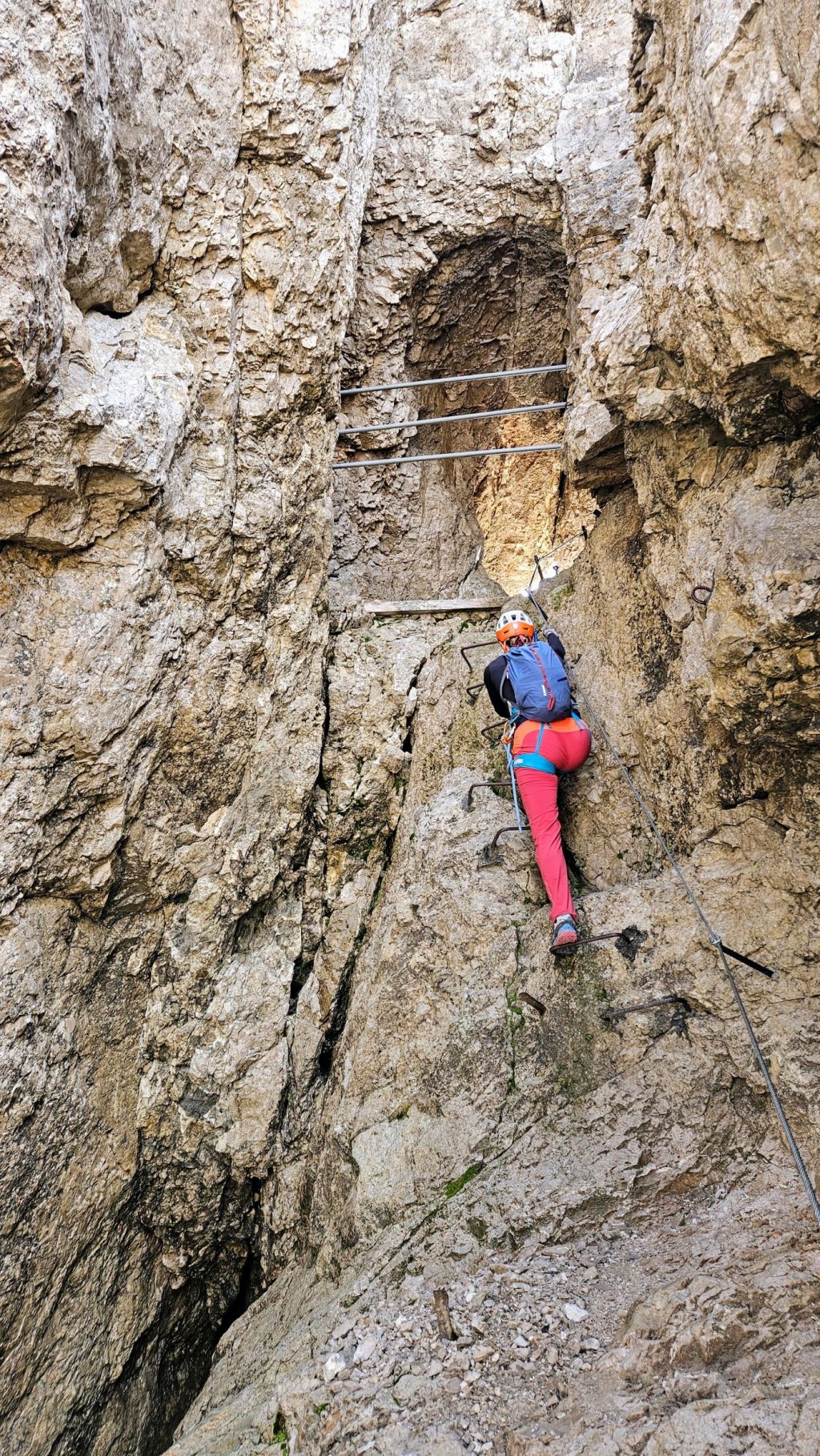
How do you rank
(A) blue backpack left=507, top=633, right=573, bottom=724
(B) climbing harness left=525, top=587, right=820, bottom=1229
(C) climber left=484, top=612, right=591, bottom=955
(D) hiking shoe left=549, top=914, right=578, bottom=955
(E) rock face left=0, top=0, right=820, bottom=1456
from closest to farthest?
(B) climbing harness left=525, top=587, right=820, bottom=1229
(E) rock face left=0, top=0, right=820, bottom=1456
(D) hiking shoe left=549, top=914, right=578, bottom=955
(C) climber left=484, top=612, right=591, bottom=955
(A) blue backpack left=507, top=633, right=573, bottom=724

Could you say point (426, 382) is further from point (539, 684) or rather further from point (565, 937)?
point (565, 937)

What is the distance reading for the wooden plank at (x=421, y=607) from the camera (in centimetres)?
790

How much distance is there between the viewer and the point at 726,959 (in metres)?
4.61

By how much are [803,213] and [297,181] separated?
4.47m

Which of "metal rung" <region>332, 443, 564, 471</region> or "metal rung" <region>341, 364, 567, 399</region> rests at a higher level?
"metal rung" <region>341, 364, 567, 399</region>

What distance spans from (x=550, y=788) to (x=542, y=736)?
0.35 metres

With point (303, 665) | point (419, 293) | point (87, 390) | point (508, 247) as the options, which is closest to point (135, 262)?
point (87, 390)

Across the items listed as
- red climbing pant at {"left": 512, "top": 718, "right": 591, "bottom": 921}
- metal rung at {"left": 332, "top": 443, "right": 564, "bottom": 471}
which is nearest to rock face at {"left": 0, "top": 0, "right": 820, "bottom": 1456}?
red climbing pant at {"left": 512, "top": 718, "right": 591, "bottom": 921}

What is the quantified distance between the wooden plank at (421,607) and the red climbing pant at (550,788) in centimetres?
243

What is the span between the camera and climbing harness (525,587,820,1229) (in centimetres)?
348

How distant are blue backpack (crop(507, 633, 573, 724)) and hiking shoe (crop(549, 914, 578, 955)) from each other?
131 cm

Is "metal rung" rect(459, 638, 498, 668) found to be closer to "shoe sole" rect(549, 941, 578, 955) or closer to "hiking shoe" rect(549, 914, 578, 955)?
"hiking shoe" rect(549, 914, 578, 955)

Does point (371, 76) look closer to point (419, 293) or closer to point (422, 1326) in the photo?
point (419, 293)

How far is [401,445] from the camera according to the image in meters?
9.10
